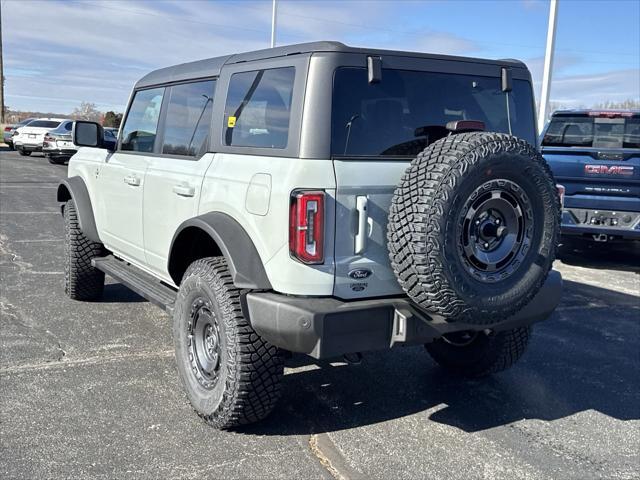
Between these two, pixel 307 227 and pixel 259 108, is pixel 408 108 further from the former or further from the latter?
pixel 307 227

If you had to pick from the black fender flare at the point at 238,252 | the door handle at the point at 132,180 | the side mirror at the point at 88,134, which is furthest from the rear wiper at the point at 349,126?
the side mirror at the point at 88,134

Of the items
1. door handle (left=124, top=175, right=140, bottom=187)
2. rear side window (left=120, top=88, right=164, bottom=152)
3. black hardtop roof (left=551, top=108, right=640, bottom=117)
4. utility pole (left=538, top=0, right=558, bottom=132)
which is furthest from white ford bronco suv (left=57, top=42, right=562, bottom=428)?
utility pole (left=538, top=0, right=558, bottom=132)

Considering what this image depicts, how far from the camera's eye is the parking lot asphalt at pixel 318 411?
322 cm

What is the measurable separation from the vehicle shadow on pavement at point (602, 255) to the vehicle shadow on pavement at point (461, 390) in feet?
12.3

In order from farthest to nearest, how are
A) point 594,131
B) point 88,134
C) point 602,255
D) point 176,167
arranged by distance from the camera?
point 602,255
point 594,131
point 88,134
point 176,167

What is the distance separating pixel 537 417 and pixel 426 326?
50.1 inches

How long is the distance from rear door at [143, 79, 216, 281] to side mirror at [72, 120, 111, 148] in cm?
105

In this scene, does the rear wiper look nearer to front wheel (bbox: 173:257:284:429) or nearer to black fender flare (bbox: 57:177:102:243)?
front wheel (bbox: 173:257:284:429)

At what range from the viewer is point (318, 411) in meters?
3.85

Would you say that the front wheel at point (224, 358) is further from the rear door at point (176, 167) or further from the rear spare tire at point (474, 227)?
the rear spare tire at point (474, 227)

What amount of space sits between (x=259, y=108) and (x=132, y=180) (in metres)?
1.60

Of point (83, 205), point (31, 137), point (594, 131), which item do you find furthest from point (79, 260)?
point (31, 137)

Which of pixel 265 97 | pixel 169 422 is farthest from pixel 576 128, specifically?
pixel 169 422

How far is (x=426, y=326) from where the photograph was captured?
3.19 m
